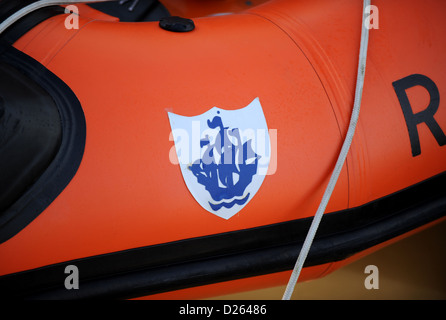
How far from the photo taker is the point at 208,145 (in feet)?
2.17

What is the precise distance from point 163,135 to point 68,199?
0.52 feet

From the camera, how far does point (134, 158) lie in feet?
2.09

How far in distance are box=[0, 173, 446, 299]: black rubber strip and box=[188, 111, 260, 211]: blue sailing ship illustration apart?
0.07 meters

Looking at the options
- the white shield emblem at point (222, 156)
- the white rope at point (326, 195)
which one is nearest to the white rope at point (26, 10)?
the white shield emblem at point (222, 156)

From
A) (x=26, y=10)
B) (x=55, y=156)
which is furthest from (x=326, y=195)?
(x=26, y=10)

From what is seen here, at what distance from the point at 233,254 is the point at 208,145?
184 mm

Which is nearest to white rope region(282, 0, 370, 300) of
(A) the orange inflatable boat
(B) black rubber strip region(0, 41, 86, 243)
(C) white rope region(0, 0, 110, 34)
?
(A) the orange inflatable boat

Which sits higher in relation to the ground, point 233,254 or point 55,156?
point 55,156

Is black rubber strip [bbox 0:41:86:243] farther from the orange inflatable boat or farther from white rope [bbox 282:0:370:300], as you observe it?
white rope [bbox 282:0:370:300]

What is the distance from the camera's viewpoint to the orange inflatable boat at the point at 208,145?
0.62 m

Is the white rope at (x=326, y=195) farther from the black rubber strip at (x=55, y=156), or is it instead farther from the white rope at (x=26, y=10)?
the white rope at (x=26, y=10)

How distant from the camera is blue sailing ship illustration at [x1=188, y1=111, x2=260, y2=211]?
66 cm

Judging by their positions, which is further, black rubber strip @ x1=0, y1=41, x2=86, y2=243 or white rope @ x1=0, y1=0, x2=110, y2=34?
white rope @ x1=0, y1=0, x2=110, y2=34

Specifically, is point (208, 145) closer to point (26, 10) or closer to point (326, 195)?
point (326, 195)
